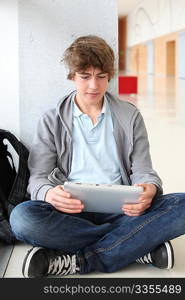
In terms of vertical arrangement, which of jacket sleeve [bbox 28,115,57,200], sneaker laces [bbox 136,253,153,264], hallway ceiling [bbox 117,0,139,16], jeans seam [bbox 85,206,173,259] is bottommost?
sneaker laces [bbox 136,253,153,264]

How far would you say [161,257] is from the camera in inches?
94.8

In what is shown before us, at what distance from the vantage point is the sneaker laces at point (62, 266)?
7.73ft

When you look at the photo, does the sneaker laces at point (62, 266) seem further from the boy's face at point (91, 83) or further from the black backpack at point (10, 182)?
the boy's face at point (91, 83)

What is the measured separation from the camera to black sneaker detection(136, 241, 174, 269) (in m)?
2.39

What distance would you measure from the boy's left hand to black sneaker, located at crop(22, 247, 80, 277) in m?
0.38

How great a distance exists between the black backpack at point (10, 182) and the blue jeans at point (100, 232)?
0.89 feet

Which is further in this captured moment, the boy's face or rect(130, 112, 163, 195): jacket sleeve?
rect(130, 112, 163, 195): jacket sleeve

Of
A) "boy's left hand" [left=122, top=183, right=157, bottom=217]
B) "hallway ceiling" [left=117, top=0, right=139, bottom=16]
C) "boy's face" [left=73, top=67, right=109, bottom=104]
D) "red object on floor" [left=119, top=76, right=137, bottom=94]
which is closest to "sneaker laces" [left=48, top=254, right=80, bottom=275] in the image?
"boy's left hand" [left=122, top=183, right=157, bottom=217]

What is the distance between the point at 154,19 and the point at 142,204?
26516 mm

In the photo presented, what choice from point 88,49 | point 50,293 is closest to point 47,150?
point 88,49

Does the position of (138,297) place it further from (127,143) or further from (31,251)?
(127,143)

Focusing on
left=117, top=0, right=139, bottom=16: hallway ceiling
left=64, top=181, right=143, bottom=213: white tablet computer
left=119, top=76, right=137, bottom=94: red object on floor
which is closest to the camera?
left=64, top=181, right=143, bottom=213: white tablet computer

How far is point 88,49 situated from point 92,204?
775 millimetres

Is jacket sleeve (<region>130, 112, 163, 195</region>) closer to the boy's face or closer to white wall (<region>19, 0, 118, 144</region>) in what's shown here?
the boy's face
